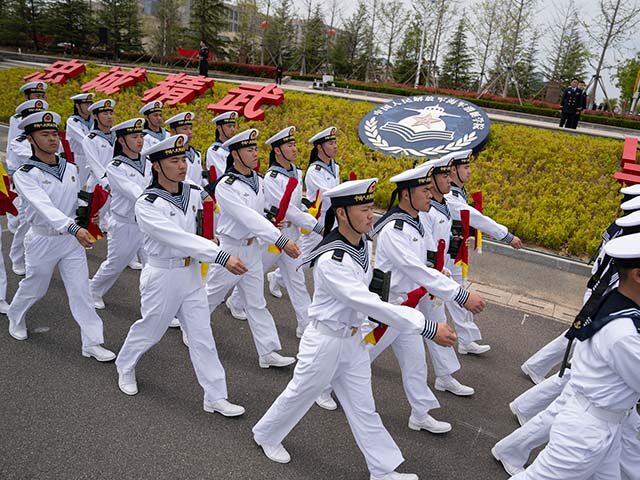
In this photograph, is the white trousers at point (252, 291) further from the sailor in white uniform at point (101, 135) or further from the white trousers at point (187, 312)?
the sailor in white uniform at point (101, 135)

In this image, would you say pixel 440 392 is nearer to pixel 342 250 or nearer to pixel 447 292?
pixel 447 292

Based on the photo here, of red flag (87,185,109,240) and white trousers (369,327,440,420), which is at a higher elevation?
red flag (87,185,109,240)

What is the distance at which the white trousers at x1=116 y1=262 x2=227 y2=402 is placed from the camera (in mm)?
3924

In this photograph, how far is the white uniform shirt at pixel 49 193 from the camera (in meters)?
4.31

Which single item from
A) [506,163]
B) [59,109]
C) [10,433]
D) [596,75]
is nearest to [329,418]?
[10,433]

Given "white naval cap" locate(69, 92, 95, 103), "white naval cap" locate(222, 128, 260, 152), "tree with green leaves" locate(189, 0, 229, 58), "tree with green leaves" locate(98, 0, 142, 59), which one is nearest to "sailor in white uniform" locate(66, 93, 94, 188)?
"white naval cap" locate(69, 92, 95, 103)

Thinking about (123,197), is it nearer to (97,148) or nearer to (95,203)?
(95,203)

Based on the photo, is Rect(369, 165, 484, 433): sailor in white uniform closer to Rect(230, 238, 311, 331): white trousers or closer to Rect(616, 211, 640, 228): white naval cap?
Rect(616, 211, 640, 228): white naval cap

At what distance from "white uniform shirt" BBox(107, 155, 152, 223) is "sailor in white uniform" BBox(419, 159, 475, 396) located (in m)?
2.91

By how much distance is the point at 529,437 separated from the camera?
11.3ft

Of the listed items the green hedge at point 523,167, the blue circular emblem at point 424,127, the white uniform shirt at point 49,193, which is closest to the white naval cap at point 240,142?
the white uniform shirt at point 49,193

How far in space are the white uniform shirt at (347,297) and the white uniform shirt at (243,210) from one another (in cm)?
120

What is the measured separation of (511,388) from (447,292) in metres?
1.87

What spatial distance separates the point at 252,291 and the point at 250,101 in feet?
33.6
